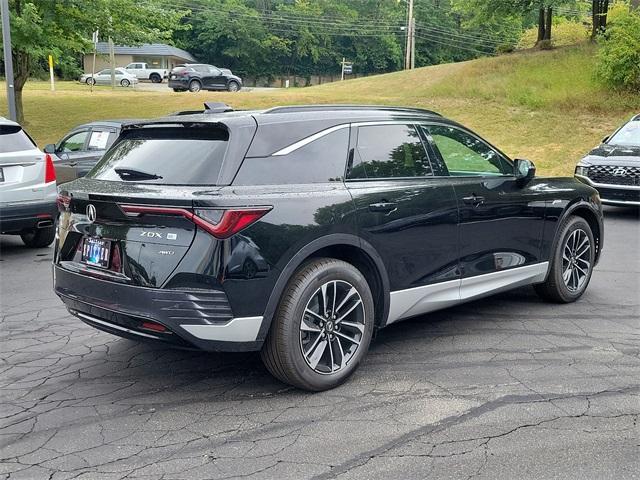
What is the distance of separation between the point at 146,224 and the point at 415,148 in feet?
6.97

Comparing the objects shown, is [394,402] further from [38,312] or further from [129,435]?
[38,312]

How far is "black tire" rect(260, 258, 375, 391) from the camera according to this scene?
387cm

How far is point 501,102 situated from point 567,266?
2048 centimetres

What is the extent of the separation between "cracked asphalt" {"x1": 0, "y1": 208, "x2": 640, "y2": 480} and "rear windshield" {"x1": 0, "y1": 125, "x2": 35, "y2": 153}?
3.01 m

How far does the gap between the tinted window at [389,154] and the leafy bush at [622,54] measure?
1961 centimetres

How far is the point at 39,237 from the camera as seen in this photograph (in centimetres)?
896

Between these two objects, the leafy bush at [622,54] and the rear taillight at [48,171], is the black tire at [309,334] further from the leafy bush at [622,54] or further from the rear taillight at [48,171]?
the leafy bush at [622,54]

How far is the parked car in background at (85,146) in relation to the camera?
1156 centimetres

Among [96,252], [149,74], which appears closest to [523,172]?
[96,252]

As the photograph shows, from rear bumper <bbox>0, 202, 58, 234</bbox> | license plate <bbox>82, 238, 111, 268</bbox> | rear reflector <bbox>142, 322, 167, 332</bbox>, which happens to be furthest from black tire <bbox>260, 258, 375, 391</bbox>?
rear bumper <bbox>0, 202, 58, 234</bbox>

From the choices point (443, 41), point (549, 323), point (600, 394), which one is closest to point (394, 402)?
point (600, 394)

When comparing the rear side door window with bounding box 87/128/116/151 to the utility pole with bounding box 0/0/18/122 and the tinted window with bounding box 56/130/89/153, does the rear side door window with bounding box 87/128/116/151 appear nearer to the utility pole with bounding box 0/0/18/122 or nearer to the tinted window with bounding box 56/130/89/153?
the tinted window with bounding box 56/130/89/153

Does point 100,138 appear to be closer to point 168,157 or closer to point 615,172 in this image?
point 168,157

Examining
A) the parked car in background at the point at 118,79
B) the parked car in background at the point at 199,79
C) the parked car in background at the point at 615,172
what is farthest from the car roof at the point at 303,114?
the parked car in background at the point at 118,79
